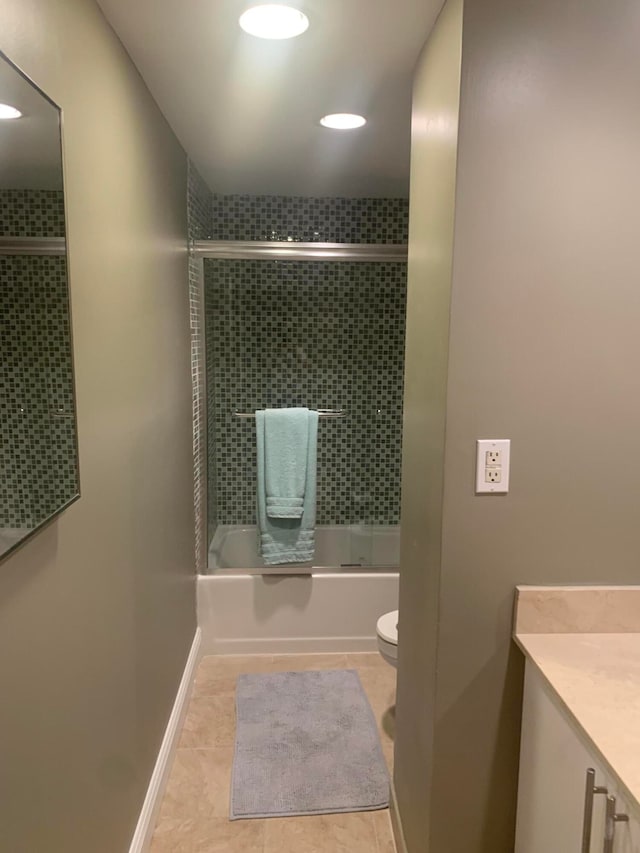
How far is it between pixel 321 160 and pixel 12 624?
227 cm

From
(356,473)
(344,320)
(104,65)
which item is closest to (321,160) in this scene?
(344,320)

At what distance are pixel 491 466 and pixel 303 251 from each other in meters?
1.96

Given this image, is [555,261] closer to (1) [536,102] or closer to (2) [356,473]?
(1) [536,102]

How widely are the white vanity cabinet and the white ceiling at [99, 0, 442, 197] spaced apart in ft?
5.12

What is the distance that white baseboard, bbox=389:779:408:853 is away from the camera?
183cm

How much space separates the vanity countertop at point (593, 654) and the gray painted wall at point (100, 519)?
3.24 feet

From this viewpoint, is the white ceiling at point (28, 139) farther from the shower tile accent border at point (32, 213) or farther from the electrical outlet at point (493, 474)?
the electrical outlet at point (493, 474)

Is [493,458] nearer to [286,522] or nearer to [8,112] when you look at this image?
[8,112]

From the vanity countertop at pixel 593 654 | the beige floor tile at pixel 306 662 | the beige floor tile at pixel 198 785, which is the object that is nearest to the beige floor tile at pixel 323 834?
the beige floor tile at pixel 198 785

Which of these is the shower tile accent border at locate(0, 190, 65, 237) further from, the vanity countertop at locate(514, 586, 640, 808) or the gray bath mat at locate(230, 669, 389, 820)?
the gray bath mat at locate(230, 669, 389, 820)

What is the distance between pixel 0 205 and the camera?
0.93 meters

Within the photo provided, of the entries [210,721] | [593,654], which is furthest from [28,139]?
[210,721]

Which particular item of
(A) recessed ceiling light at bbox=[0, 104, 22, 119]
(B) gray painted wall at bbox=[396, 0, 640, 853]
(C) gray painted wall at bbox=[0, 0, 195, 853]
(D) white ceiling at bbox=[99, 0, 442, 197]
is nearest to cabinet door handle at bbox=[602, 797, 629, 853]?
(B) gray painted wall at bbox=[396, 0, 640, 853]

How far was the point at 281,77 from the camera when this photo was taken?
1.78 m
